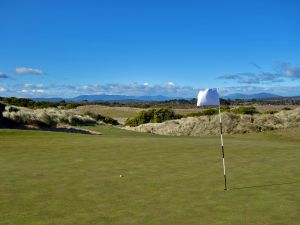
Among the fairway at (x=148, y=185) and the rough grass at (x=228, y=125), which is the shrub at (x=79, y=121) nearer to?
the rough grass at (x=228, y=125)

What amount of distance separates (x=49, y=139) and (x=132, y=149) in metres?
6.30

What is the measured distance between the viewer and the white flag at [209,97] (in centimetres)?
1138

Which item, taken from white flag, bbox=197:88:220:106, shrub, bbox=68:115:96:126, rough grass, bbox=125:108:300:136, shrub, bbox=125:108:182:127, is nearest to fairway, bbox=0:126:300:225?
white flag, bbox=197:88:220:106

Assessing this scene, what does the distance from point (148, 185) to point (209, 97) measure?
9.11 feet

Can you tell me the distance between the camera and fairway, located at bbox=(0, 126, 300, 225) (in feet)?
27.3

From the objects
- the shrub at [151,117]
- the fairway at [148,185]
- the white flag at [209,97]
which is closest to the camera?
the fairway at [148,185]

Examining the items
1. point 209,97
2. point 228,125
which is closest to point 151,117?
point 228,125

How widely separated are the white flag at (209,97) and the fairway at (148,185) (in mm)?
2099

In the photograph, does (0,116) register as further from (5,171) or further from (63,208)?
(63,208)

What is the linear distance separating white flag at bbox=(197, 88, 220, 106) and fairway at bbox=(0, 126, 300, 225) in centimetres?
210

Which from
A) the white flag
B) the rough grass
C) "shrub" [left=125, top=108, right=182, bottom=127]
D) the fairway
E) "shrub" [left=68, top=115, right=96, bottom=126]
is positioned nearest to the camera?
the fairway

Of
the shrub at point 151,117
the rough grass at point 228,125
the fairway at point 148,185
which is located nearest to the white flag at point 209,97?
the fairway at point 148,185

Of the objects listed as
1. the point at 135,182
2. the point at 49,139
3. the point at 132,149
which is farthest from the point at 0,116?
the point at 135,182

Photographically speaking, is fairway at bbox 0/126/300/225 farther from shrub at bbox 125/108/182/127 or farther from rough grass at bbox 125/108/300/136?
shrub at bbox 125/108/182/127
